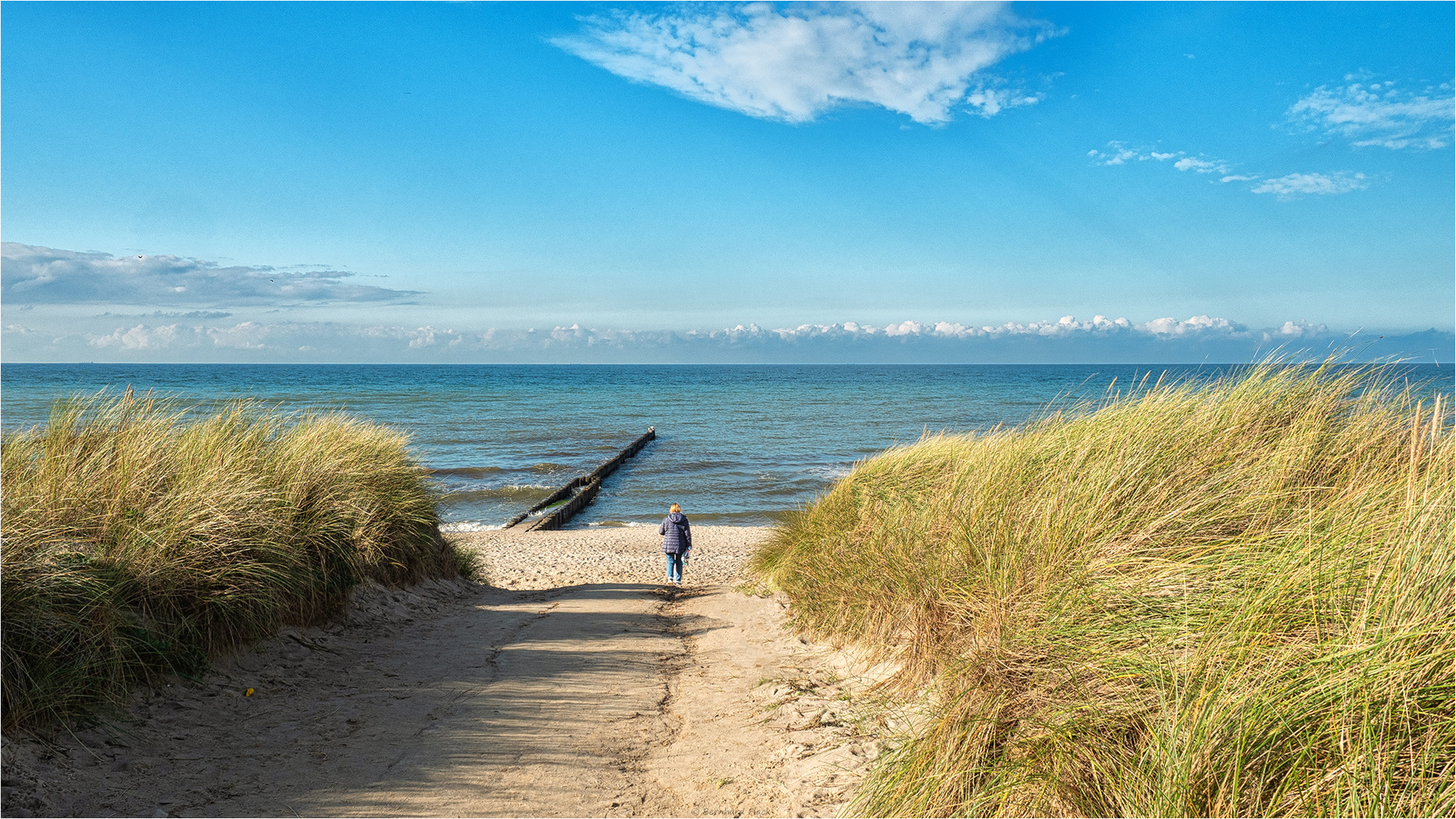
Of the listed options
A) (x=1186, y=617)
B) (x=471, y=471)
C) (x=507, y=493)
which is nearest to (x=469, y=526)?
(x=507, y=493)

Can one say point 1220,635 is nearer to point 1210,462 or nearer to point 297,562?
point 1210,462

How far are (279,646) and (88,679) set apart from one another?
→ 6.18 feet

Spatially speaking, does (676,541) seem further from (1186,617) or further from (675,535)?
(1186,617)

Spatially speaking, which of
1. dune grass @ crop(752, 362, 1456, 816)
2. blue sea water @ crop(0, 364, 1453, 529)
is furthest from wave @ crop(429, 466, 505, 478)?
dune grass @ crop(752, 362, 1456, 816)

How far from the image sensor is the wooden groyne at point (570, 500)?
21297mm

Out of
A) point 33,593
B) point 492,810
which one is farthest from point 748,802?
point 33,593

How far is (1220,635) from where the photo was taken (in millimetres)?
3240

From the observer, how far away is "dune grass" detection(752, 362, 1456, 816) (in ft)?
8.88

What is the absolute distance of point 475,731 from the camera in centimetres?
513

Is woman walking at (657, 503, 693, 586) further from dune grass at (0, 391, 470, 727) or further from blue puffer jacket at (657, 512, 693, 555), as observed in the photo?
dune grass at (0, 391, 470, 727)

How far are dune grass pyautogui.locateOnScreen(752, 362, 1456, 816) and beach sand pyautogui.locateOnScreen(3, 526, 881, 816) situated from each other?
867mm

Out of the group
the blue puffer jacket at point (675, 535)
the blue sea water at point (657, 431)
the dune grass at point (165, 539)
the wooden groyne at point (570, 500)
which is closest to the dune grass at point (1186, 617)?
the blue sea water at point (657, 431)

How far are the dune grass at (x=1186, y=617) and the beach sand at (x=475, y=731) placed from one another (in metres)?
0.87

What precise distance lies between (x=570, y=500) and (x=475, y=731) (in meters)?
19.2
